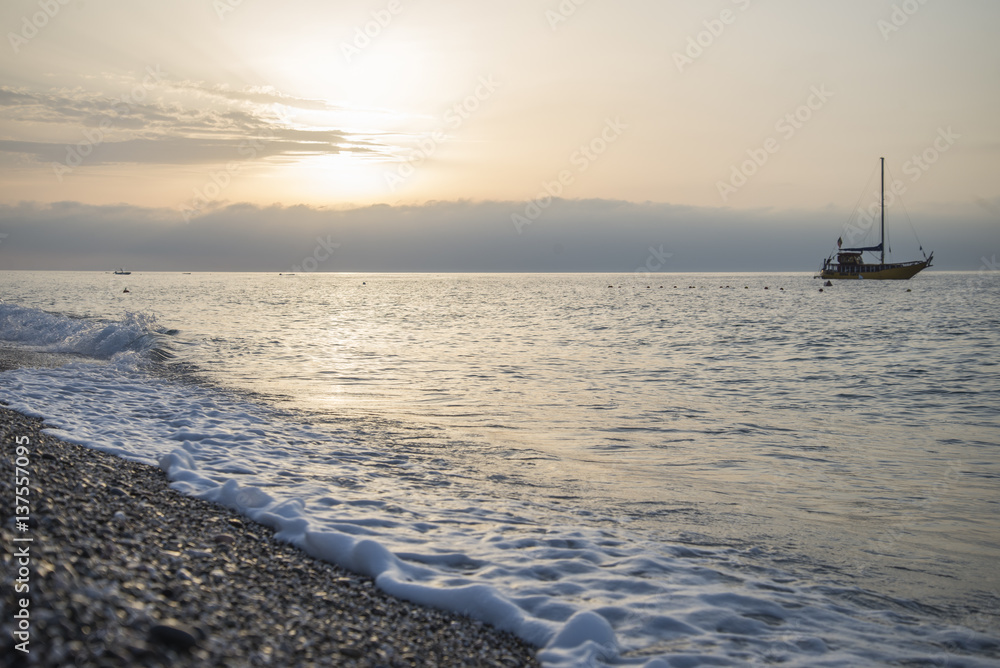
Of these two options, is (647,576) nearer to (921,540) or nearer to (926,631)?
(926,631)

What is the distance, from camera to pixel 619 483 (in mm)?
9898

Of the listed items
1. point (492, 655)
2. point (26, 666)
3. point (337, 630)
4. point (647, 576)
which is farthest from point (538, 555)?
point (26, 666)

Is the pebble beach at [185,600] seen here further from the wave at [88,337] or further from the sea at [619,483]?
the wave at [88,337]

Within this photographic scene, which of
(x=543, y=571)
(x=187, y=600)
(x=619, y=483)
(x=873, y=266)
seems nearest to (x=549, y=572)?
(x=543, y=571)

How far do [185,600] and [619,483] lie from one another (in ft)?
22.3

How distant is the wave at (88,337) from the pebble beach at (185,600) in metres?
20.3

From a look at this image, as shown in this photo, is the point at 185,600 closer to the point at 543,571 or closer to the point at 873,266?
the point at 543,571

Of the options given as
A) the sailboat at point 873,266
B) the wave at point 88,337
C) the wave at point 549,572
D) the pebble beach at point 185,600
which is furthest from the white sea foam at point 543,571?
the sailboat at point 873,266

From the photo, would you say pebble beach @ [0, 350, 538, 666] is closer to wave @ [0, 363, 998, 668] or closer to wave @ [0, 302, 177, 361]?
wave @ [0, 363, 998, 668]

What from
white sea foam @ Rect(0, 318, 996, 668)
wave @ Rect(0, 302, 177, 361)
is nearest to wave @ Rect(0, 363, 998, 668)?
white sea foam @ Rect(0, 318, 996, 668)

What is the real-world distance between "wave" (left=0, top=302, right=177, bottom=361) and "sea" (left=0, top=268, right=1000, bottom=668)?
1150mm

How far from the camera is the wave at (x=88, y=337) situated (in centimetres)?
2544

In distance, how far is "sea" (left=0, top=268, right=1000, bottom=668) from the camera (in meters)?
5.73

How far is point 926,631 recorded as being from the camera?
18.6 feet
